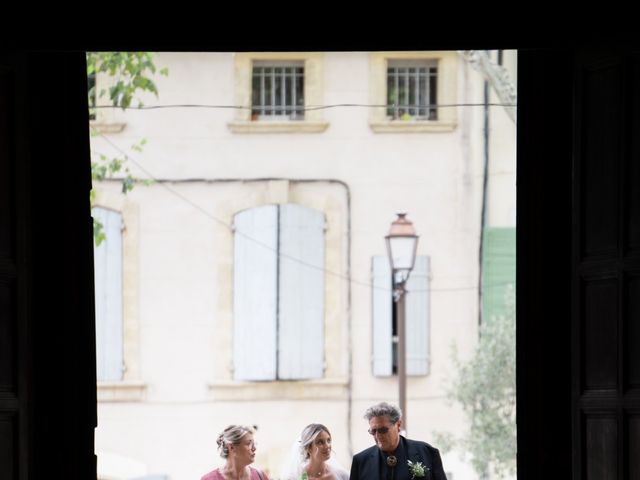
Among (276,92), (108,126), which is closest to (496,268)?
(276,92)

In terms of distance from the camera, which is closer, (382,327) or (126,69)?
(126,69)

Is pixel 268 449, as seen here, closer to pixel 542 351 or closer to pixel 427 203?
pixel 427 203

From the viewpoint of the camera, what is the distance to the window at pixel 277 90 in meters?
13.8

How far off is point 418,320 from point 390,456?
26.3 ft

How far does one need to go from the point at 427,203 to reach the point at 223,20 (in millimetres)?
9677

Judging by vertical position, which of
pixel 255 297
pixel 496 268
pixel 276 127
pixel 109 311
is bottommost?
pixel 109 311

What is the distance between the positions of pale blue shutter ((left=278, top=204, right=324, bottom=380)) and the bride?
733 centimetres

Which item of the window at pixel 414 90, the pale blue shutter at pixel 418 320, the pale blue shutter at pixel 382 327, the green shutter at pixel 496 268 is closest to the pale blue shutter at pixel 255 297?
the pale blue shutter at pixel 382 327

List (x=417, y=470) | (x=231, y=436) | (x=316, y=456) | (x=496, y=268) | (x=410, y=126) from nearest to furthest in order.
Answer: (x=417, y=470) → (x=231, y=436) → (x=316, y=456) → (x=496, y=268) → (x=410, y=126)

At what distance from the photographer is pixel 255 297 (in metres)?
13.6

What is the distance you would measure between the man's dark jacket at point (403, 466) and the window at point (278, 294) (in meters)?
7.90

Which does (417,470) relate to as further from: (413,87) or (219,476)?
(413,87)

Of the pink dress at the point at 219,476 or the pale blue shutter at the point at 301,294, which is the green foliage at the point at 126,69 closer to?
the pink dress at the point at 219,476

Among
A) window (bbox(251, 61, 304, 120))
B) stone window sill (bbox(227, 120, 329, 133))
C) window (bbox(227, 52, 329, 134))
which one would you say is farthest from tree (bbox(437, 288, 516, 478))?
window (bbox(251, 61, 304, 120))
